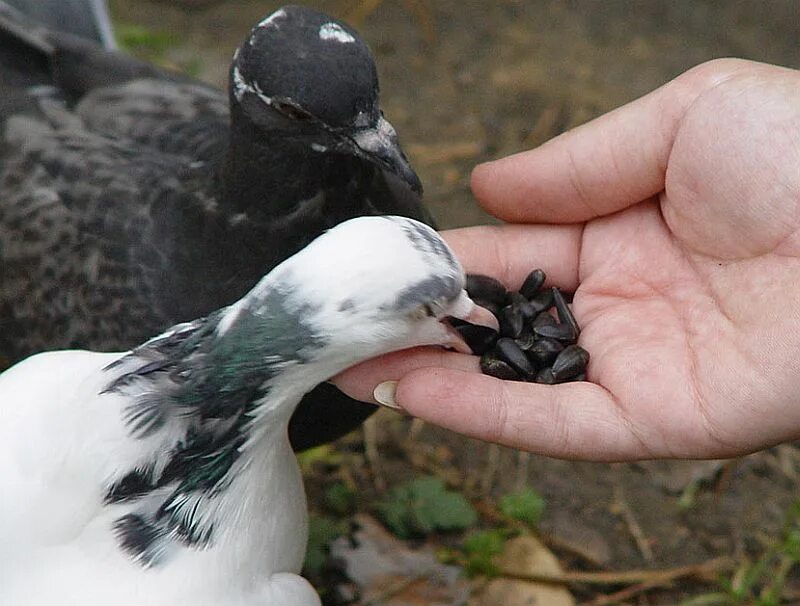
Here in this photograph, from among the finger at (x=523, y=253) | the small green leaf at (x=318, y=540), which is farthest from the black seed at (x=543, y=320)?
the small green leaf at (x=318, y=540)

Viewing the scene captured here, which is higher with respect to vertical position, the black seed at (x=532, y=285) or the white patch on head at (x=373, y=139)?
the white patch on head at (x=373, y=139)

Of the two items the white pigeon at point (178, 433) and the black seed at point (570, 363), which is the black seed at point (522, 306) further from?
the white pigeon at point (178, 433)

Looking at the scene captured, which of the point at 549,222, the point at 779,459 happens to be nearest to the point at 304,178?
the point at 549,222

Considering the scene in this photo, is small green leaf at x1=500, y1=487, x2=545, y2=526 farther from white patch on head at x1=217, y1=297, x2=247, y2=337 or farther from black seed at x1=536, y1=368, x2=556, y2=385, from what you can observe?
white patch on head at x1=217, y1=297, x2=247, y2=337

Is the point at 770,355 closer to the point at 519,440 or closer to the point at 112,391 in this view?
the point at 519,440

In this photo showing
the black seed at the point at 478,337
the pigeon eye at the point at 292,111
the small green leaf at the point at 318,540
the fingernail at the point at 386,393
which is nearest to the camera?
the fingernail at the point at 386,393

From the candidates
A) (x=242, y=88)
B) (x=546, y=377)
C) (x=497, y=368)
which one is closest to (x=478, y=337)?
(x=497, y=368)
